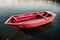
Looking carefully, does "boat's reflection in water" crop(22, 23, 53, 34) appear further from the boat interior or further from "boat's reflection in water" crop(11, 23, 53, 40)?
the boat interior

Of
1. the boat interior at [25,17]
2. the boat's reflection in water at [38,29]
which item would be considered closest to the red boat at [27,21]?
the boat interior at [25,17]

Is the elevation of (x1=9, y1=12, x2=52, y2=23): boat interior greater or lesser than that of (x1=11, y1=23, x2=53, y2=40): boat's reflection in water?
greater

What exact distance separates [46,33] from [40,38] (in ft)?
7.92

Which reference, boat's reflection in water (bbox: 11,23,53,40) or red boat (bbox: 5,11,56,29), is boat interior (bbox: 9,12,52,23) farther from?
boat's reflection in water (bbox: 11,23,53,40)

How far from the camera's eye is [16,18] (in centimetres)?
2602

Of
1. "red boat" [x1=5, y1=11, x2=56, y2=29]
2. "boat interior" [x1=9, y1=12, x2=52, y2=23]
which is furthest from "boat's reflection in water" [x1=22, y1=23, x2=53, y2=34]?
"boat interior" [x1=9, y1=12, x2=52, y2=23]

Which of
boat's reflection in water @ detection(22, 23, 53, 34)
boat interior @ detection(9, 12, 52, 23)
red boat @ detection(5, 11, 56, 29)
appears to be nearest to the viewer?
red boat @ detection(5, 11, 56, 29)

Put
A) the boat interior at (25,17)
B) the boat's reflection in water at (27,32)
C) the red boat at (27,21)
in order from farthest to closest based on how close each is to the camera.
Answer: the boat interior at (25,17)
the red boat at (27,21)
the boat's reflection in water at (27,32)

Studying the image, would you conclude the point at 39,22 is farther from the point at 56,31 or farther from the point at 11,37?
the point at 11,37

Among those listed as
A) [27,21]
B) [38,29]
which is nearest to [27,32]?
[38,29]

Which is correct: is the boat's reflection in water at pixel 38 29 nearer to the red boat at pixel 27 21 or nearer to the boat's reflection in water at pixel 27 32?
the boat's reflection in water at pixel 27 32

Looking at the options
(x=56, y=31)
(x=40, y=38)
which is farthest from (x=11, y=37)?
Result: (x=56, y=31)

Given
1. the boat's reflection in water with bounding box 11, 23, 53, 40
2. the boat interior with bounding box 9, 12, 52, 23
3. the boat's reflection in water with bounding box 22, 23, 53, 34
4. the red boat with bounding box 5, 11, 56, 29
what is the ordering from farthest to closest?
1. the boat interior with bounding box 9, 12, 52, 23
2. the boat's reflection in water with bounding box 22, 23, 53, 34
3. the red boat with bounding box 5, 11, 56, 29
4. the boat's reflection in water with bounding box 11, 23, 53, 40

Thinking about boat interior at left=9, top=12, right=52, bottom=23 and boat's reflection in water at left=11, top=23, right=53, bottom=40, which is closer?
boat's reflection in water at left=11, top=23, right=53, bottom=40
